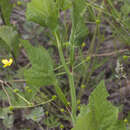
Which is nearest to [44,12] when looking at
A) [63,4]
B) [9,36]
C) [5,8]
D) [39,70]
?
[63,4]

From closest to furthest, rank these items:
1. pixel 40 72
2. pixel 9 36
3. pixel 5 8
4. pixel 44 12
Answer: pixel 44 12 → pixel 40 72 → pixel 9 36 → pixel 5 8

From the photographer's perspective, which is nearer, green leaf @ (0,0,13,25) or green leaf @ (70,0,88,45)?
green leaf @ (70,0,88,45)

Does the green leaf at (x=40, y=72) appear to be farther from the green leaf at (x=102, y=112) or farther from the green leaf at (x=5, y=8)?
the green leaf at (x=5, y=8)

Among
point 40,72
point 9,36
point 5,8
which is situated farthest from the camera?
point 5,8

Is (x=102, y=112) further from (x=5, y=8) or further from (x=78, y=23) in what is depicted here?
(x=5, y=8)

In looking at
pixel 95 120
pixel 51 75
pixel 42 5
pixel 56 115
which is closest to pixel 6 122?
pixel 56 115

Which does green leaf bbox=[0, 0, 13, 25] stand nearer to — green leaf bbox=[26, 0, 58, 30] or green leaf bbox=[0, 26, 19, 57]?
green leaf bbox=[0, 26, 19, 57]

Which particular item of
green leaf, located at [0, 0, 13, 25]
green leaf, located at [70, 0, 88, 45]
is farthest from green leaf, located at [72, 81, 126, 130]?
green leaf, located at [0, 0, 13, 25]
